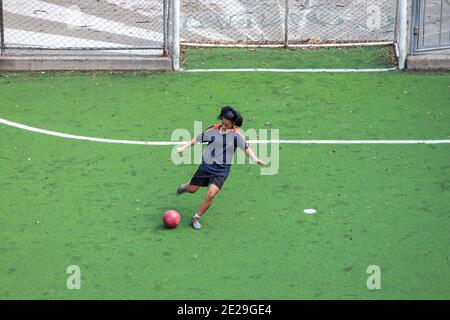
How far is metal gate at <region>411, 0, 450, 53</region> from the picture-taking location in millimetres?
15289

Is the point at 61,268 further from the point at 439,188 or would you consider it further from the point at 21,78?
the point at 21,78

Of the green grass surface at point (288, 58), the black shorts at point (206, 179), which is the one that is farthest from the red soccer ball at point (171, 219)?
the green grass surface at point (288, 58)

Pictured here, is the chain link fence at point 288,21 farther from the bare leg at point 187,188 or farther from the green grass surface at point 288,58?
the bare leg at point 187,188

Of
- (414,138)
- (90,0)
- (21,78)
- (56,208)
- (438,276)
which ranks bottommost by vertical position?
(438,276)


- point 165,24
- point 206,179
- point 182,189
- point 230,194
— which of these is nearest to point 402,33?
point 165,24

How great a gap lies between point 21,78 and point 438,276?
8415 millimetres

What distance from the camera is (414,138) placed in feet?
42.4

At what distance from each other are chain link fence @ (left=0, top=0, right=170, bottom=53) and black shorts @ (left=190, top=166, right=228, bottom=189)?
541cm

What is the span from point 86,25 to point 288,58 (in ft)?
12.6

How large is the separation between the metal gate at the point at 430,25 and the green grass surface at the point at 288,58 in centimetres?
62

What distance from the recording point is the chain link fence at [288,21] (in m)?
17.0

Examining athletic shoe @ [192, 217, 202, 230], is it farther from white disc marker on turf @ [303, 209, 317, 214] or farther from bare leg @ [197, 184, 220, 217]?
white disc marker on turf @ [303, 209, 317, 214]

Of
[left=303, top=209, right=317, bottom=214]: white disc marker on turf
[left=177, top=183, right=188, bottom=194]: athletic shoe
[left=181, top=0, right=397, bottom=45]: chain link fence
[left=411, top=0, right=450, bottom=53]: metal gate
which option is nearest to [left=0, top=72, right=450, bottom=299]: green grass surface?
[left=303, top=209, right=317, bottom=214]: white disc marker on turf

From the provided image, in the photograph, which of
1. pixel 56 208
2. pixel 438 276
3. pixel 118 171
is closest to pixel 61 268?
pixel 56 208
